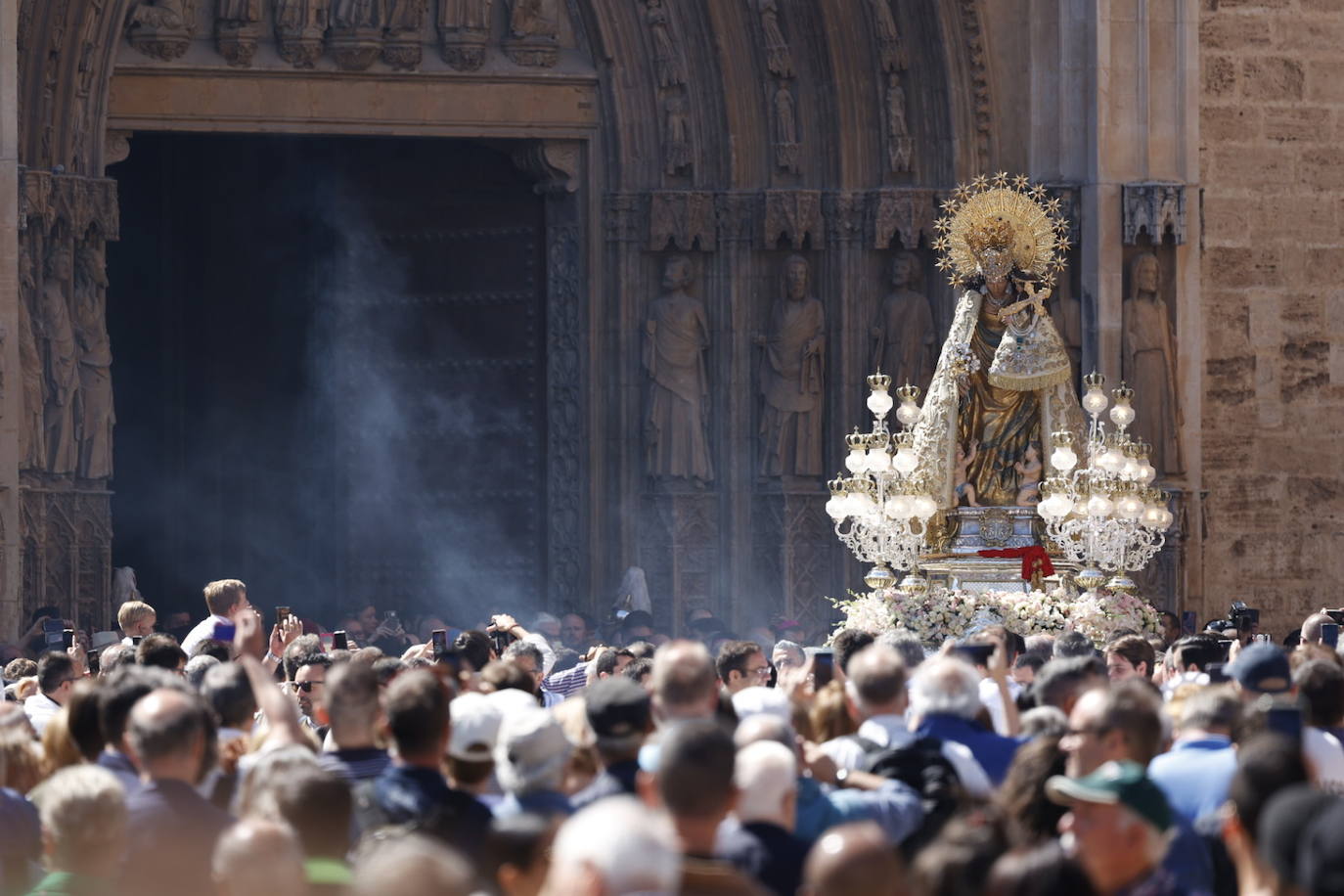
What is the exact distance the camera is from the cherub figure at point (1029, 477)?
54.1 ft

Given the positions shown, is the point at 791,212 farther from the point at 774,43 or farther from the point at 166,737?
the point at 166,737

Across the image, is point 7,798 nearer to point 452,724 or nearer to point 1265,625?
point 452,724

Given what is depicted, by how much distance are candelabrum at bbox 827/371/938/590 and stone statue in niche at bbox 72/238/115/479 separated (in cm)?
557

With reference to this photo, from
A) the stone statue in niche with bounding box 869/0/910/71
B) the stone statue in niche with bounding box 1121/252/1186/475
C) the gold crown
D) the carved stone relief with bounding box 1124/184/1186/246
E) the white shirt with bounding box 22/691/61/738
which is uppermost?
the stone statue in niche with bounding box 869/0/910/71

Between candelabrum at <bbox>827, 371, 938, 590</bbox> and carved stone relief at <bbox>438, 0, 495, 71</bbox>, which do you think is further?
carved stone relief at <bbox>438, 0, 495, 71</bbox>

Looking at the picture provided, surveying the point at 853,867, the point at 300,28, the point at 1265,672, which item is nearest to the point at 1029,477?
the point at 300,28

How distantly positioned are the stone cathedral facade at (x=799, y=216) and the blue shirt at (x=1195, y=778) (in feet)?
40.4

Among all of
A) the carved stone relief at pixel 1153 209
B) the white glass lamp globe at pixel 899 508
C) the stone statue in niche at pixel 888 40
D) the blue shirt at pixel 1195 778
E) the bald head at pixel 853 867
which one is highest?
the stone statue in niche at pixel 888 40

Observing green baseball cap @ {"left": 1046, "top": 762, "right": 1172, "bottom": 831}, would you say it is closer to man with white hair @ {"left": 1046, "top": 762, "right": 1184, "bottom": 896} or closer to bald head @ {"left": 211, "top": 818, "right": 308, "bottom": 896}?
man with white hair @ {"left": 1046, "top": 762, "right": 1184, "bottom": 896}

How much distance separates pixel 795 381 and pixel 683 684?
13.8 m

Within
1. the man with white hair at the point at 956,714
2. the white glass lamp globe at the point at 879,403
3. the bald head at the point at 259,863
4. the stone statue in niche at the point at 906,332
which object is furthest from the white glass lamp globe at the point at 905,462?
the bald head at the point at 259,863

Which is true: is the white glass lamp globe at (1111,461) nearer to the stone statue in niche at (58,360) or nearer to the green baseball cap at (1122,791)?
the stone statue in niche at (58,360)

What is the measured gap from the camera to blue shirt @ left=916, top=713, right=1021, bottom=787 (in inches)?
293

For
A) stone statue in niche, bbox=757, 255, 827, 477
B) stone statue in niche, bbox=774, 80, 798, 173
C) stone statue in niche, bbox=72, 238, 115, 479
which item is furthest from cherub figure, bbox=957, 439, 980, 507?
stone statue in niche, bbox=72, 238, 115, 479
